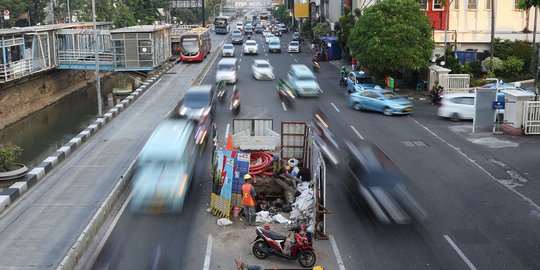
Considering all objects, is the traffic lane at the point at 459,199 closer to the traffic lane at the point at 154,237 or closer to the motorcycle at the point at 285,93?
the traffic lane at the point at 154,237

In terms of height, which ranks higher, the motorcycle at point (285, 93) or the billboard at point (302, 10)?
the billboard at point (302, 10)

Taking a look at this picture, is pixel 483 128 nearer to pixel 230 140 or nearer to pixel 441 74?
pixel 441 74

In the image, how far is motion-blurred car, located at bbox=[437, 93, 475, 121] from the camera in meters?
30.6

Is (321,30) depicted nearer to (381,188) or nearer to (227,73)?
(227,73)

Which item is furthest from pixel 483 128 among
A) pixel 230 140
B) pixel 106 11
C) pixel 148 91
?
pixel 106 11

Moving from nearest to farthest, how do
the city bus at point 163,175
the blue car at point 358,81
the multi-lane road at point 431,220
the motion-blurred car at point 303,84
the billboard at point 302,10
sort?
the multi-lane road at point 431,220 → the city bus at point 163,175 → the motion-blurred car at point 303,84 → the blue car at point 358,81 → the billboard at point 302,10

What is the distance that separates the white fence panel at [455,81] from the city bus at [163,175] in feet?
71.7

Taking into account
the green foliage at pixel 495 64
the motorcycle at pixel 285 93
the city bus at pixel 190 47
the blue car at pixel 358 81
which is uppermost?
the city bus at pixel 190 47

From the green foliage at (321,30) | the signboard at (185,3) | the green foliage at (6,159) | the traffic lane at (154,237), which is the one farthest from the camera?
the signboard at (185,3)

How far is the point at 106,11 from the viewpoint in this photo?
80250 millimetres

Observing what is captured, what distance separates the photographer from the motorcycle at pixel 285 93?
122ft

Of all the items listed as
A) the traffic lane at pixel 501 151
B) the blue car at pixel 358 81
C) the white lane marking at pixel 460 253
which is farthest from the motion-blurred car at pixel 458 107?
the white lane marking at pixel 460 253

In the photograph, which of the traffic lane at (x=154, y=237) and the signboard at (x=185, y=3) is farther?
the signboard at (x=185, y=3)

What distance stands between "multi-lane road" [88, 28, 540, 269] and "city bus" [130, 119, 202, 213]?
1.74 ft
